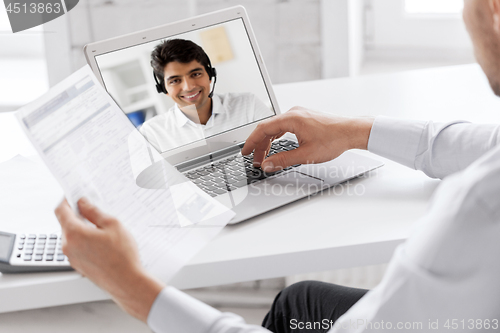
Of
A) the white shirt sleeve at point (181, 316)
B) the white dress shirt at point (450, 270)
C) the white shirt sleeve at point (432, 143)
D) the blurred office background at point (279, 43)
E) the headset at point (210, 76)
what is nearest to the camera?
the white dress shirt at point (450, 270)

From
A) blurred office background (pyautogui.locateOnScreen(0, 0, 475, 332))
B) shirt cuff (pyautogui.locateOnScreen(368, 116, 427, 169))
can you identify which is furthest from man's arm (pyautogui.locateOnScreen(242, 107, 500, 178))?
blurred office background (pyautogui.locateOnScreen(0, 0, 475, 332))

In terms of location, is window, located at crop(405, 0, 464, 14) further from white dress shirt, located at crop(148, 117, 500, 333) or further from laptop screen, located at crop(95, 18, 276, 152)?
white dress shirt, located at crop(148, 117, 500, 333)

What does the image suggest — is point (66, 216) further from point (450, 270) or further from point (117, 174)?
point (450, 270)

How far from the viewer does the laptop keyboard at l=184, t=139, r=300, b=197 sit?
756 mm

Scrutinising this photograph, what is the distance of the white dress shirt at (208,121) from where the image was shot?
2.71 feet

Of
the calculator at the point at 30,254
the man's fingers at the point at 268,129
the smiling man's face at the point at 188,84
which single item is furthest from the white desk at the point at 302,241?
the smiling man's face at the point at 188,84

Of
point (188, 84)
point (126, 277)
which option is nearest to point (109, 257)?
point (126, 277)

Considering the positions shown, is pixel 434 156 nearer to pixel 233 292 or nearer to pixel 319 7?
pixel 233 292

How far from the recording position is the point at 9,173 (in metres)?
0.85

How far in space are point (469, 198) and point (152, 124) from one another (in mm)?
552

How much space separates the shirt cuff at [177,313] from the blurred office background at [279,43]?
35.6 inches

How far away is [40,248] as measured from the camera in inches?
23.4

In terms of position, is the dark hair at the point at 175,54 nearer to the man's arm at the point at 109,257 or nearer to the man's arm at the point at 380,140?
the man's arm at the point at 380,140

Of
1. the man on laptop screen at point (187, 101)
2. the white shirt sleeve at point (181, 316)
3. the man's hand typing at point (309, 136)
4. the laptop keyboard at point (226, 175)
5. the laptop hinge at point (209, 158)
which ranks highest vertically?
the man on laptop screen at point (187, 101)
